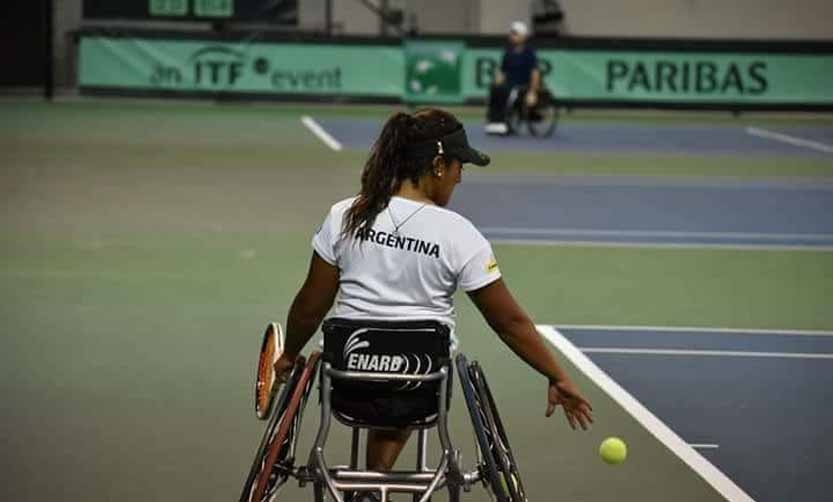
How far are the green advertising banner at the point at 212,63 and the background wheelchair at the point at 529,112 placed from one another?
587 centimetres

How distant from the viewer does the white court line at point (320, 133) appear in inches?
1050

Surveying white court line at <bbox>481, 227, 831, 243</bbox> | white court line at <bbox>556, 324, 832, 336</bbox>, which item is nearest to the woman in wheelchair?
white court line at <bbox>556, 324, 832, 336</bbox>

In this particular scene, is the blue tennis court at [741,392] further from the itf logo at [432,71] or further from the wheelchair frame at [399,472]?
the itf logo at [432,71]

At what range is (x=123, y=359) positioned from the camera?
10.7 metres

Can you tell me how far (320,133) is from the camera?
29.3 meters

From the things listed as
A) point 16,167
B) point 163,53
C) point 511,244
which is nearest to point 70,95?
point 163,53

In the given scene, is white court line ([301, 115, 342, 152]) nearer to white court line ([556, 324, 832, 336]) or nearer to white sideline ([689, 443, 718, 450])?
white court line ([556, 324, 832, 336])

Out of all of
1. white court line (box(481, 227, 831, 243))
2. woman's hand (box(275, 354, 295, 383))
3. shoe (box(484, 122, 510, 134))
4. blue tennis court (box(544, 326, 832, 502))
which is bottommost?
white court line (box(481, 227, 831, 243))

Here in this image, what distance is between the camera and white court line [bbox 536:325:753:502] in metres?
8.00

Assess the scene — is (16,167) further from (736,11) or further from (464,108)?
(736,11)

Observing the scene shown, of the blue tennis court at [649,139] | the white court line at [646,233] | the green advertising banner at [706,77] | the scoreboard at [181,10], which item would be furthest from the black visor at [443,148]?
the scoreboard at [181,10]

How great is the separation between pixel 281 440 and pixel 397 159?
0.98 meters

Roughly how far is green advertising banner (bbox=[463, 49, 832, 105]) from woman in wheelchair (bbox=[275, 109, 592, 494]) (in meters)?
30.6

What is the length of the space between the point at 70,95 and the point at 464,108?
307 inches
